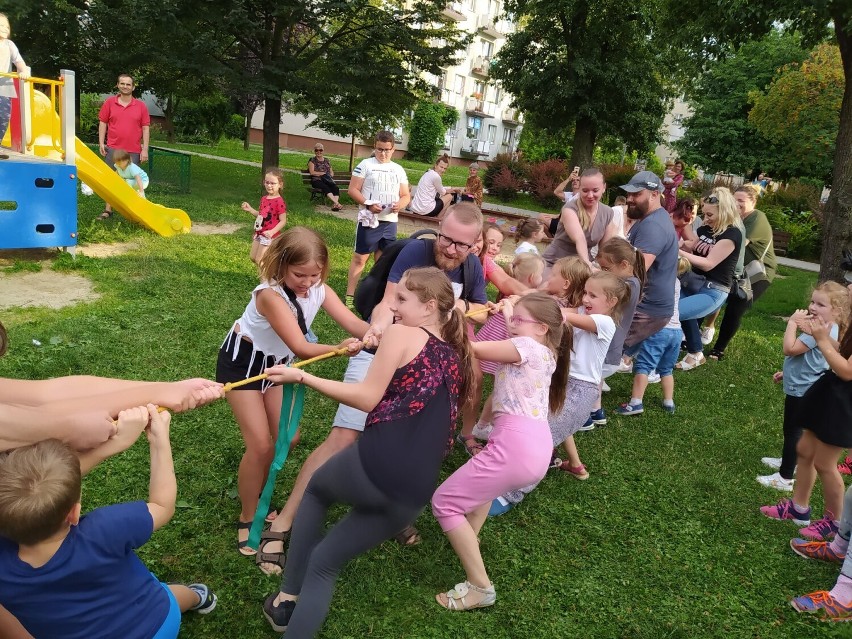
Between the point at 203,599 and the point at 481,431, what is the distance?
7.40 ft

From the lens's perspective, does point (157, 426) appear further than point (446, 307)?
No

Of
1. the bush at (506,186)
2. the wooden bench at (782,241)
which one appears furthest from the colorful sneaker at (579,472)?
the bush at (506,186)

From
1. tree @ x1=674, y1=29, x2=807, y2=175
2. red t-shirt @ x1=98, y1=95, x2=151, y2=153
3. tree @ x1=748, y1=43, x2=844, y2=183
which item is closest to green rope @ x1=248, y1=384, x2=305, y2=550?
red t-shirt @ x1=98, y1=95, x2=151, y2=153

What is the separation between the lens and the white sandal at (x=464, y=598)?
121 inches

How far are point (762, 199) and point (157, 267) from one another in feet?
62.3

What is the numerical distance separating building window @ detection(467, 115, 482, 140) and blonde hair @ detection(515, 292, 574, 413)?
176 feet

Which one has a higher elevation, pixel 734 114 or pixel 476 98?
pixel 476 98

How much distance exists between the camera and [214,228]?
36.2 feet

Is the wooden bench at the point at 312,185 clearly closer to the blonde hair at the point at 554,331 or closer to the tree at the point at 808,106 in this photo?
the blonde hair at the point at 554,331

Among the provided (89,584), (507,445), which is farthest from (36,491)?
(507,445)

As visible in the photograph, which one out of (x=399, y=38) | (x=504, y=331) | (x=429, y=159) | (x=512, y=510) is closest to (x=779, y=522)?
(x=512, y=510)

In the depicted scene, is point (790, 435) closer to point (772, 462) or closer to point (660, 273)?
point (772, 462)

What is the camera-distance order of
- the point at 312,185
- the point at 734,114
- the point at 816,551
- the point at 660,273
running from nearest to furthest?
1. the point at 816,551
2. the point at 660,273
3. the point at 312,185
4. the point at 734,114

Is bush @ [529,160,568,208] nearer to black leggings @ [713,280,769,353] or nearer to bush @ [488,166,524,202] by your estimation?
bush @ [488,166,524,202]
